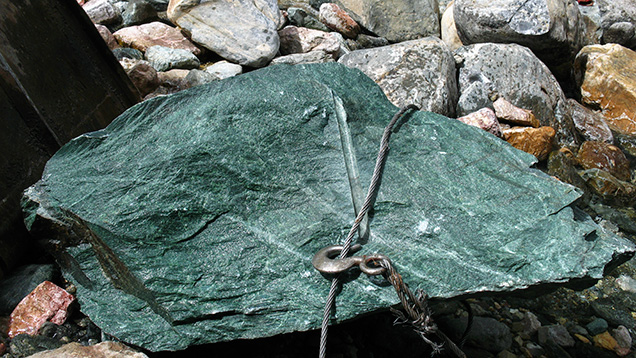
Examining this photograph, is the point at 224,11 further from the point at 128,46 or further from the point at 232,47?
the point at 128,46

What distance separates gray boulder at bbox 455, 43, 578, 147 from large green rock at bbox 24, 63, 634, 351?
3057 millimetres

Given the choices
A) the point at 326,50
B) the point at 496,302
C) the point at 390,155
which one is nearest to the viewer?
the point at 390,155

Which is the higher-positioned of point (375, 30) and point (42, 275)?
point (42, 275)

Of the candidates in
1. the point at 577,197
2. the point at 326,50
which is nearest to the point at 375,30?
the point at 326,50

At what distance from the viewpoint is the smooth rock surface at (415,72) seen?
193 inches

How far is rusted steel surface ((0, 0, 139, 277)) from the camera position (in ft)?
9.11

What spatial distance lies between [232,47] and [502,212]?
423 cm

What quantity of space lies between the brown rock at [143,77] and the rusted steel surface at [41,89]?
1.10m

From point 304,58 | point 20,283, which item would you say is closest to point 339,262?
point 20,283

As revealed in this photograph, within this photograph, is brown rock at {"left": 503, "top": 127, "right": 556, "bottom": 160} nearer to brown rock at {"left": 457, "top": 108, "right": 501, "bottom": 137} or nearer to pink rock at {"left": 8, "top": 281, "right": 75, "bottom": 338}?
brown rock at {"left": 457, "top": 108, "right": 501, "bottom": 137}

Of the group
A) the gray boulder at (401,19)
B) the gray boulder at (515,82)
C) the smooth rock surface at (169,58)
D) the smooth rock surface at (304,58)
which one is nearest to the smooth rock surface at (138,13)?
the smooth rock surface at (169,58)

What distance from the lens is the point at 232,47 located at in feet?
18.6

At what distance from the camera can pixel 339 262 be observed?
2023mm

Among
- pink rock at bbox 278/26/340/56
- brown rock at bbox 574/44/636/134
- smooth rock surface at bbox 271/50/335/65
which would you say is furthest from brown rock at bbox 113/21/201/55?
brown rock at bbox 574/44/636/134
